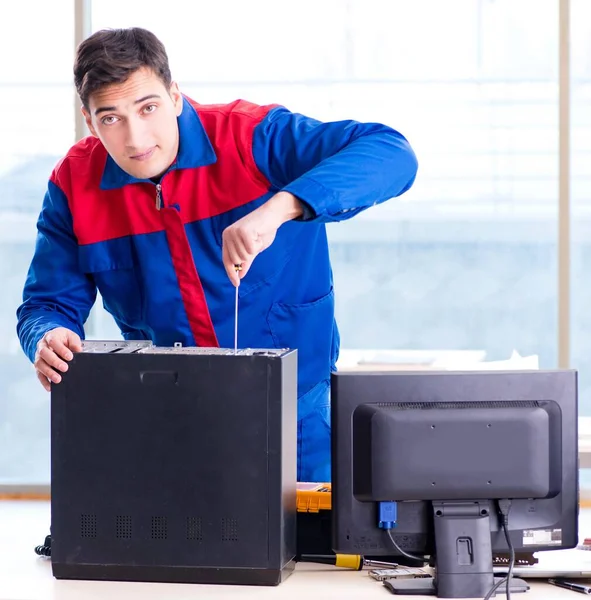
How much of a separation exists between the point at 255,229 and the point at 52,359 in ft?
1.30

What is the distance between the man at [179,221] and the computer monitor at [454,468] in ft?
1.51

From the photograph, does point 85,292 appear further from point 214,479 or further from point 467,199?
point 467,199

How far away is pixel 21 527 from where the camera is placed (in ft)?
7.13

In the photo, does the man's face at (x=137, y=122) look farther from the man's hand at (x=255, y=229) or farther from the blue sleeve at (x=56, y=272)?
the man's hand at (x=255, y=229)

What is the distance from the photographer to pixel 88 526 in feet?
5.10

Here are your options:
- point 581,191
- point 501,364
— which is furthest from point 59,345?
point 581,191

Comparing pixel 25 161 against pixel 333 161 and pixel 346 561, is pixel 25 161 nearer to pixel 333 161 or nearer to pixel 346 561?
pixel 333 161

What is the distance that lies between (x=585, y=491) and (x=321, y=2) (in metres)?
2.15

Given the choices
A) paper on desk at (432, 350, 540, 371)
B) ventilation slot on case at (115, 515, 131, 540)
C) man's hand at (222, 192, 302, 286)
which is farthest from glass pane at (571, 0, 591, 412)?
ventilation slot on case at (115, 515, 131, 540)

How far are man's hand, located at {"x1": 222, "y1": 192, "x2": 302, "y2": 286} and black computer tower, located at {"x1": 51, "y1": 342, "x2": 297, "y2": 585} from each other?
0.53ft

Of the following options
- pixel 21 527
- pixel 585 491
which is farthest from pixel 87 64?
pixel 585 491

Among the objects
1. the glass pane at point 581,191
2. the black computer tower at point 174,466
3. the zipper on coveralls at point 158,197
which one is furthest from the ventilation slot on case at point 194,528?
the glass pane at point 581,191

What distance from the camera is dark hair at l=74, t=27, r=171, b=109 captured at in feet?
5.80

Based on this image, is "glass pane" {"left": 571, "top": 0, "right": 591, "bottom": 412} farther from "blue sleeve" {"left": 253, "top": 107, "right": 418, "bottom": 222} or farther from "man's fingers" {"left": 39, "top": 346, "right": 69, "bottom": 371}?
"man's fingers" {"left": 39, "top": 346, "right": 69, "bottom": 371}
